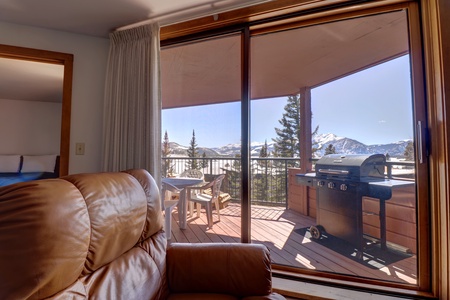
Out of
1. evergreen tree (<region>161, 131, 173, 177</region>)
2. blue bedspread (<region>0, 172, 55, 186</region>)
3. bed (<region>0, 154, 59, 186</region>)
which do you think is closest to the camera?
evergreen tree (<region>161, 131, 173, 177</region>)

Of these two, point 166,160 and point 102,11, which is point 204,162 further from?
point 102,11

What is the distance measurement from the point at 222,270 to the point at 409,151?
1459 millimetres

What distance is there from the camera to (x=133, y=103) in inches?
68.1

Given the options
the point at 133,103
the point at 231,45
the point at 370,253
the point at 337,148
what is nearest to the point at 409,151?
the point at 337,148

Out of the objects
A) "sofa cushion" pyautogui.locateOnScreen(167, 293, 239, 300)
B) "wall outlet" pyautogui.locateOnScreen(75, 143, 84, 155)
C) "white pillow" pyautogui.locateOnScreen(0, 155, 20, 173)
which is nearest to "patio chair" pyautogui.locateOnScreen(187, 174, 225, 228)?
"wall outlet" pyautogui.locateOnScreen(75, 143, 84, 155)

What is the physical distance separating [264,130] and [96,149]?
1589mm

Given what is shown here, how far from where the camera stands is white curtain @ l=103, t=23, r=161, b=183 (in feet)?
5.53

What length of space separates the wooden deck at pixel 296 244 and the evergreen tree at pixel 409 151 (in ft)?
2.16

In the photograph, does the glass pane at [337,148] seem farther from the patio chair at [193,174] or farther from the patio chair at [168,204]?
the patio chair at [168,204]

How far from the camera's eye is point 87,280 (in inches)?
Answer: 28.7

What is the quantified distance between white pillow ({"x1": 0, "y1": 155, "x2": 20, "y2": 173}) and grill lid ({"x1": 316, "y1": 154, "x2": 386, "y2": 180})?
5.28m

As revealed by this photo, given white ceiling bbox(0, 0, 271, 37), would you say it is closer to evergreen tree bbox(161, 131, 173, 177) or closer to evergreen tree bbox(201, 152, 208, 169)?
evergreen tree bbox(161, 131, 173, 177)

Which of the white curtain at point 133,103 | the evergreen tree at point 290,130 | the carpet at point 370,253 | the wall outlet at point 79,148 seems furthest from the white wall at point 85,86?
the carpet at point 370,253

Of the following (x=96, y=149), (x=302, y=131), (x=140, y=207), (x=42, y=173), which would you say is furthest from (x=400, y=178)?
(x=42, y=173)
